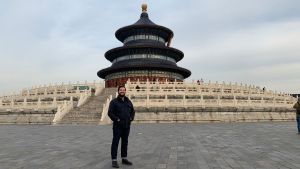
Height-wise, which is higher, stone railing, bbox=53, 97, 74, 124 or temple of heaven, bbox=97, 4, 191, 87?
temple of heaven, bbox=97, 4, 191, 87

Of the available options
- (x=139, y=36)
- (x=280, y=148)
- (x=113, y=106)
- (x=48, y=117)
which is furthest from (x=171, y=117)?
(x=139, y=36)

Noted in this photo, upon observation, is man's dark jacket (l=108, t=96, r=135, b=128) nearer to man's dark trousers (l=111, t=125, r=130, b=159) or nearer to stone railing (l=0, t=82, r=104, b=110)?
man's dark trousers (l=111, t=125, r=130, b=159)

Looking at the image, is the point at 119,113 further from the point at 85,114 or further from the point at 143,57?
the point at 143,57

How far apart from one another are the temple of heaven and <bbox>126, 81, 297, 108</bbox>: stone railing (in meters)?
15.8

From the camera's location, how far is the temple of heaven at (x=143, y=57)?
2096 inches

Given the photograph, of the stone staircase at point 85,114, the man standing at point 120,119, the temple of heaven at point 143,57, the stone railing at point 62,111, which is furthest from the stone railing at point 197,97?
the man standing at point 120,119

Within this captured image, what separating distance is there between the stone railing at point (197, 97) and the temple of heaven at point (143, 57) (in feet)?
51.7

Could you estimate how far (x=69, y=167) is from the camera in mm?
7461

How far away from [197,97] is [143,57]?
A: 2434 centimetres

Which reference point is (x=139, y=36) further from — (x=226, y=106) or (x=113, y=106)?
(x=113, y=106)

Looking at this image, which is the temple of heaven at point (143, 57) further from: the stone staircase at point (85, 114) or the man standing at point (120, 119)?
the man standing at point (120, 119)

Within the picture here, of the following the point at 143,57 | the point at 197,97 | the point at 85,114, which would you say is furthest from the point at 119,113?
the point at 143,57

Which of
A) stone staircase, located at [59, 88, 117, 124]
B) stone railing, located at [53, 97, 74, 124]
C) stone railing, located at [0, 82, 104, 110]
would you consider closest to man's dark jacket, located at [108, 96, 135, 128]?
stone staircase, located at [59, 88, 117, 124]

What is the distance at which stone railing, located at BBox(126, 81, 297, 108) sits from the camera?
2691 centimetres
